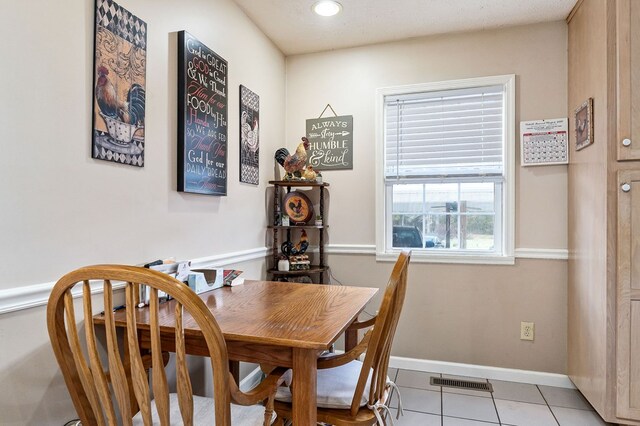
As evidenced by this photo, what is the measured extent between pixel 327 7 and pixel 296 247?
64.2 inches

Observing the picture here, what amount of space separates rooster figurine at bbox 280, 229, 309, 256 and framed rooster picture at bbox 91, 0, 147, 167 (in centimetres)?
136

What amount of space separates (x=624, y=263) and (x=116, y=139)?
7.86ft

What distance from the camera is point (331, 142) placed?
9.24 ft

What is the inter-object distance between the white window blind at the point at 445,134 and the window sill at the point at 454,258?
0.56m

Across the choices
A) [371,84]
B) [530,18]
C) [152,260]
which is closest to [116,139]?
[152,260]

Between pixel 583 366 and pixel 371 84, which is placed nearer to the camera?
pixel 583 366

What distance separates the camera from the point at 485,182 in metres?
2.58

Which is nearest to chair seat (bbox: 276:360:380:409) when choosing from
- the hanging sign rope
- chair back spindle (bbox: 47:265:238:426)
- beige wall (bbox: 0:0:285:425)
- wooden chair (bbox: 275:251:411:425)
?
wooden chair (bbox: 275:251:411:425)

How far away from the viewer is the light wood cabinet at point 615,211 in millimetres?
1778

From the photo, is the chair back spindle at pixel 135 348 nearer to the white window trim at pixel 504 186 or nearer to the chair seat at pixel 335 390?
the chair seat at pixel 335 390

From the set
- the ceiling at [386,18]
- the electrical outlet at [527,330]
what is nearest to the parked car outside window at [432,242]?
the electrical outlet at [527,330]

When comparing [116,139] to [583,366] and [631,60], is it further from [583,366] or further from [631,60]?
[583,366]

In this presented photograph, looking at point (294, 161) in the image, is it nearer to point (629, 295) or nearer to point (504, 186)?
point (504, 186)

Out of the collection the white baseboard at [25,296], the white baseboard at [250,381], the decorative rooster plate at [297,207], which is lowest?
the white baseboard at [250,381]
